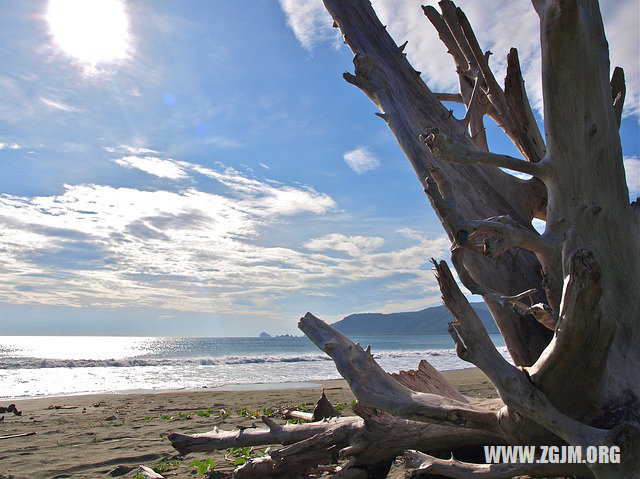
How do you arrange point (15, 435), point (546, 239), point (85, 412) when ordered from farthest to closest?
1. point (85, 412)
2. point (15, 435)
3. point (546, 239)

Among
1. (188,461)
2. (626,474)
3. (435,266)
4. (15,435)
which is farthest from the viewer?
(15,435)

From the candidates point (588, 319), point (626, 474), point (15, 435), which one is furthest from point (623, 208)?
point (15, 435)

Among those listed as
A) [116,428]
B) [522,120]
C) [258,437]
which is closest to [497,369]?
[258,437]

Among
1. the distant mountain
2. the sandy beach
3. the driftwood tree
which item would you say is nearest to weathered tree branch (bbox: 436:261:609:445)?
the driftwood tree

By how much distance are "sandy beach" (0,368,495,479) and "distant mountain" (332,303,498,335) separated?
13504 centimetres

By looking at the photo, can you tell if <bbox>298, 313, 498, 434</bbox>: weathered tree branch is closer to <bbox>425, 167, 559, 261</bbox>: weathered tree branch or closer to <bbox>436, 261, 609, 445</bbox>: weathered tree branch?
<bbox>436, 261, 609, 445</bbox>: weathered tree branch

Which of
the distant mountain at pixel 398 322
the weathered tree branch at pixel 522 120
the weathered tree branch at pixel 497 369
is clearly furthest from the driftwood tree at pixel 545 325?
the distant mountain at pixel 398 322

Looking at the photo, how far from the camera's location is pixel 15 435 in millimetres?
6293

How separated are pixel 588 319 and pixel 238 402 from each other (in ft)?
28.1

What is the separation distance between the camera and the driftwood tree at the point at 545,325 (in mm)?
2664

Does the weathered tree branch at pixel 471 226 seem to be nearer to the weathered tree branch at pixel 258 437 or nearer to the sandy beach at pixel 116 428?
the weathered tree branch at pixel 258 437

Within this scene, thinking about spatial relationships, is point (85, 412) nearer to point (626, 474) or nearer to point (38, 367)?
point (626, 474)

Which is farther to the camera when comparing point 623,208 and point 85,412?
point 85,412

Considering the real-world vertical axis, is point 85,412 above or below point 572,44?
below
